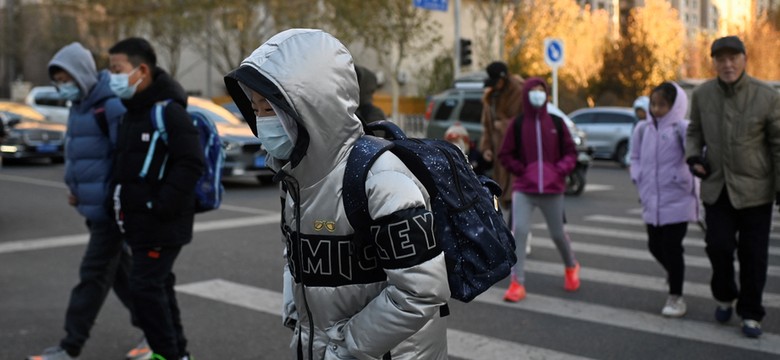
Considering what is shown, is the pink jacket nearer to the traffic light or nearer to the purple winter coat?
the purple winter coat

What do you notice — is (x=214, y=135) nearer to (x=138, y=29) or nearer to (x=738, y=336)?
(x=738, y=336)

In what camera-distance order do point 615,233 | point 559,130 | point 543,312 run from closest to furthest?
point 543,312 → point 559,130 → point 615,233

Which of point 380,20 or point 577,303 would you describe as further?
point 380,20

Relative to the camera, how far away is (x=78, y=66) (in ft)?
17.0

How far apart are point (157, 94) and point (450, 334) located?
250 cm

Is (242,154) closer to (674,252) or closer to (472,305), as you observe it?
(472,305)

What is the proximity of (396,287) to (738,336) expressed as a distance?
3.97m

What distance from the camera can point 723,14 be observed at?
49031 mm

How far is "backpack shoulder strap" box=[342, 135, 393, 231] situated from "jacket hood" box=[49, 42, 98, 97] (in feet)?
10.1

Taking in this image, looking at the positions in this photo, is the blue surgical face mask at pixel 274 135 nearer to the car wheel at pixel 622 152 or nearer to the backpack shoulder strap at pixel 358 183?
the backpack shoulder strap at pixel 358 183

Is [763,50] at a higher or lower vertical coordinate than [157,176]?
lower

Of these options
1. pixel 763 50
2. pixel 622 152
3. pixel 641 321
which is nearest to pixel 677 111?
pixel 641 321

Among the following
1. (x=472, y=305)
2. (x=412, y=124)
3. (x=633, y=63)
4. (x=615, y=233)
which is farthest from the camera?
(x=633, y=63)

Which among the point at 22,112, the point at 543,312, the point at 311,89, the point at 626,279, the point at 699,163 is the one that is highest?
the point at 311,89
